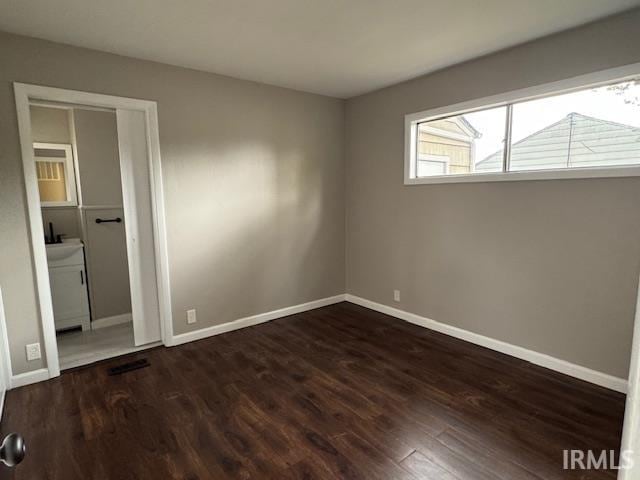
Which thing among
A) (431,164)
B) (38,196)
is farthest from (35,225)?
(431,164)

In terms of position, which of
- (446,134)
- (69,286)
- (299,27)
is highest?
(299,27)

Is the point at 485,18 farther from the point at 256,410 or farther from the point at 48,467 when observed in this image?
the point at 48,467

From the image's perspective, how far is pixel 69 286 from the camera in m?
3.61

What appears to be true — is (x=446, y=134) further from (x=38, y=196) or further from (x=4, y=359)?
(x=4, y=359)

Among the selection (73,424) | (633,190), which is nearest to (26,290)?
(73,424)

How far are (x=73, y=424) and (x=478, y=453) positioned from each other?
8.11 feet

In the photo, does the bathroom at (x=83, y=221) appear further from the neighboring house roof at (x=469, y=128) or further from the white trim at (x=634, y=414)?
the white trim at (x=634, y=414)

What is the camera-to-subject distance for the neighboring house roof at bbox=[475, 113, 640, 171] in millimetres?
2352

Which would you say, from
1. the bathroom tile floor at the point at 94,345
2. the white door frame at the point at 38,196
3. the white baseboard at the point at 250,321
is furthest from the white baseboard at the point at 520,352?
the bathroom tile floor at the point at 94,345

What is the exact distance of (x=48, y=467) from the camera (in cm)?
182

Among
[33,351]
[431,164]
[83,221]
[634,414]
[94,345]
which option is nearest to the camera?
[634,414]

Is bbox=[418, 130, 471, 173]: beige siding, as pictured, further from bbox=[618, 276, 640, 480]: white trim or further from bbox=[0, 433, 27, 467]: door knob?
bbox=[0, 433, 27, 467]: door knob

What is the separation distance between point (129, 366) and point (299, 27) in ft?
9.97

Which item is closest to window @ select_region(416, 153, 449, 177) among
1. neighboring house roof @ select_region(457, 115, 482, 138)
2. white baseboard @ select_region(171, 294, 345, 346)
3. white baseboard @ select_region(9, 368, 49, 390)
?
neighboring house roof @ select_region(457, 115, 482, 138)
